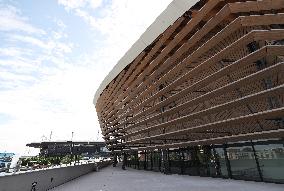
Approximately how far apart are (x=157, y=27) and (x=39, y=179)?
11712 millimetres

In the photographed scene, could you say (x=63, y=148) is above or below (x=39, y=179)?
above

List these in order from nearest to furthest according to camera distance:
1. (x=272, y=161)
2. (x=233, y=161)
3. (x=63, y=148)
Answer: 1. (x=272, y=161)
2. (x=233, y=161)
3. (x=63, y=148)

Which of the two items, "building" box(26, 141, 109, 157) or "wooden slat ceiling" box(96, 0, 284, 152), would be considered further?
"building" box(26, 141, 109, 157)

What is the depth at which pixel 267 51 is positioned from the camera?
321 inches

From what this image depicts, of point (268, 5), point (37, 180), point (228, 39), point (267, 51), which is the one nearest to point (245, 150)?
point (228, 39)

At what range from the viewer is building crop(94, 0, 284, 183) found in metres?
8.79

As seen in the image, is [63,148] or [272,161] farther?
[63,148]

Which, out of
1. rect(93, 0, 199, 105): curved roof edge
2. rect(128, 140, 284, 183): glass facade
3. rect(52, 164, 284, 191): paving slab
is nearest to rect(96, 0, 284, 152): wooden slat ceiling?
rect(93, 0, 199, 105): curved roof edge

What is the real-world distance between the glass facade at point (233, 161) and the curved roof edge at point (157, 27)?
8913mm

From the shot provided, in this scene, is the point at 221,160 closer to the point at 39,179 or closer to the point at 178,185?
the point at 178,185

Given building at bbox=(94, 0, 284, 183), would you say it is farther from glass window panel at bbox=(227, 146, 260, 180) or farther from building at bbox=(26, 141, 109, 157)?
building at bbox=(26, 141, 109, 157)

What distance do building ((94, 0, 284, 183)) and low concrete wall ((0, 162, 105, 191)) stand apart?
759 centimetres

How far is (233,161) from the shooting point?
15469mm

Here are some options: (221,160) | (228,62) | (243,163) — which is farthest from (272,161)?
(228,62)
